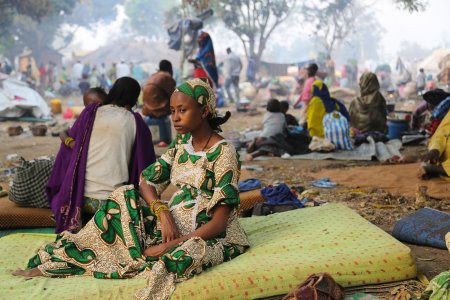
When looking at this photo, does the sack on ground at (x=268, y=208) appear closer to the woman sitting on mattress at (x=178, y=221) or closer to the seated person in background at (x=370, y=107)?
the woman sitting on mattress at (x=178, y=221)

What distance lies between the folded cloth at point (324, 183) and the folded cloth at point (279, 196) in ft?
5.67

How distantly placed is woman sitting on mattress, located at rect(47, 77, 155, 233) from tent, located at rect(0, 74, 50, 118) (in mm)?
12141

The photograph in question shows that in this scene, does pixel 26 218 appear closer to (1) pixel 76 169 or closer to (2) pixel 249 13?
(1) pixel 76 169

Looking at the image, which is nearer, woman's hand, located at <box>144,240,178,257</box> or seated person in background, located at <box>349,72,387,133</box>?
woman's hand, located at <box>144,240,178,257</box>

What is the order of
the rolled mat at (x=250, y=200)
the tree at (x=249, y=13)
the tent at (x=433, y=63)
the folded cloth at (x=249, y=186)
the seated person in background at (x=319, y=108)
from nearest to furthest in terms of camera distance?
1. the rolled mat at (x=250, y=200)
2. the folded cloth at (x=249, y=186)
3. the seated person in background at (x=319, y=108)
4. the tree at (x=249, y=13)
5. the tent at (x=433, y=63)

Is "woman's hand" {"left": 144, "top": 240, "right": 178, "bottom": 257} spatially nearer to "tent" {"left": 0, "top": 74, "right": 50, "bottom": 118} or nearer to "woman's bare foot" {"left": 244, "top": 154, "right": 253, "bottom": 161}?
"woman's bare foot" {"left": 244, "top": 154, "right": 253, "bottom": 161}

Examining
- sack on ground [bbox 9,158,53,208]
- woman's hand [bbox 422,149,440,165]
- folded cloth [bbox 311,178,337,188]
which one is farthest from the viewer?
folded cloth [bbox 311,178,337,188]

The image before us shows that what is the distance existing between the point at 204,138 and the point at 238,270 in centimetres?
79

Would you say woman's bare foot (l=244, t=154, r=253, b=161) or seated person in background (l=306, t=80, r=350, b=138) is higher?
seated person in background (l=306, t=80, r=350, b=138)

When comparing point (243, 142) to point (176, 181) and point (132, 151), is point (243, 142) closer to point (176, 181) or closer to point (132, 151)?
point (132, 151)

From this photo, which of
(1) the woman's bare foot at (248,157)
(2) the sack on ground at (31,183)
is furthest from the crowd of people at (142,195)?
(1) the woman's bare foot at (248,157)

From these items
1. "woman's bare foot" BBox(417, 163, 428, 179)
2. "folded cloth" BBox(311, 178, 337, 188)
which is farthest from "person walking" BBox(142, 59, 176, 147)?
"woman's bare foot" BBox(417, 163, 428, 179)

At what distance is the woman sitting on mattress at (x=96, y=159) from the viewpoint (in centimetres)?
425

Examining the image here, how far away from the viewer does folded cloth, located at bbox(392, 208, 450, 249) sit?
160 inches
